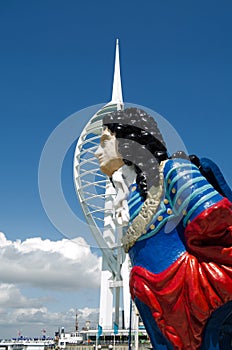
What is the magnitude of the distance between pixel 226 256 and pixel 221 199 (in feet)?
1.84

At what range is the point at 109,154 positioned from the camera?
5148 mm

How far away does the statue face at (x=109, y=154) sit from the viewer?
512 cm

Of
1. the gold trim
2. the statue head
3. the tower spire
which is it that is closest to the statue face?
the statue head

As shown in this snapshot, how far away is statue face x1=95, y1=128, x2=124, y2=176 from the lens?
512 centimetres

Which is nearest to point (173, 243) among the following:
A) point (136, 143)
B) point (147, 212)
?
point (147, 212)

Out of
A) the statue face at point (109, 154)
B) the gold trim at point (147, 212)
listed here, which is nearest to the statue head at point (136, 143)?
the statue face at point (109, 154)

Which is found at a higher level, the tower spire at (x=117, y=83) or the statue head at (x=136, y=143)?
the tower spire at (x=117, y=83)

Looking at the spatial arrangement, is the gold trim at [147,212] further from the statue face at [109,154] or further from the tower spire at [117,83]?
the tower spire at [117,83]

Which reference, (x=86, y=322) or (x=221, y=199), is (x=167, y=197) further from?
(x=86, y=322)

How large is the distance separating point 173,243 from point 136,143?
4.08 feet

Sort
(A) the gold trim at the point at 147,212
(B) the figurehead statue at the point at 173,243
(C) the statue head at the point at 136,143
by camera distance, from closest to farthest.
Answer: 1. (B) the figurehead statue at the point at 173,243
2. (A) the gold trim at the point at 147,212
3. (C) the statue head at the point at 136,143

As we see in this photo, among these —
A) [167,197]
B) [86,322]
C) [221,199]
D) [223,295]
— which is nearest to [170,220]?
[167,197]

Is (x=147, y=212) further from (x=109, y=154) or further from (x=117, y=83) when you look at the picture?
(x=117, y=83)

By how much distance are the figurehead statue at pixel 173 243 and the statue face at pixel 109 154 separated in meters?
0.08
